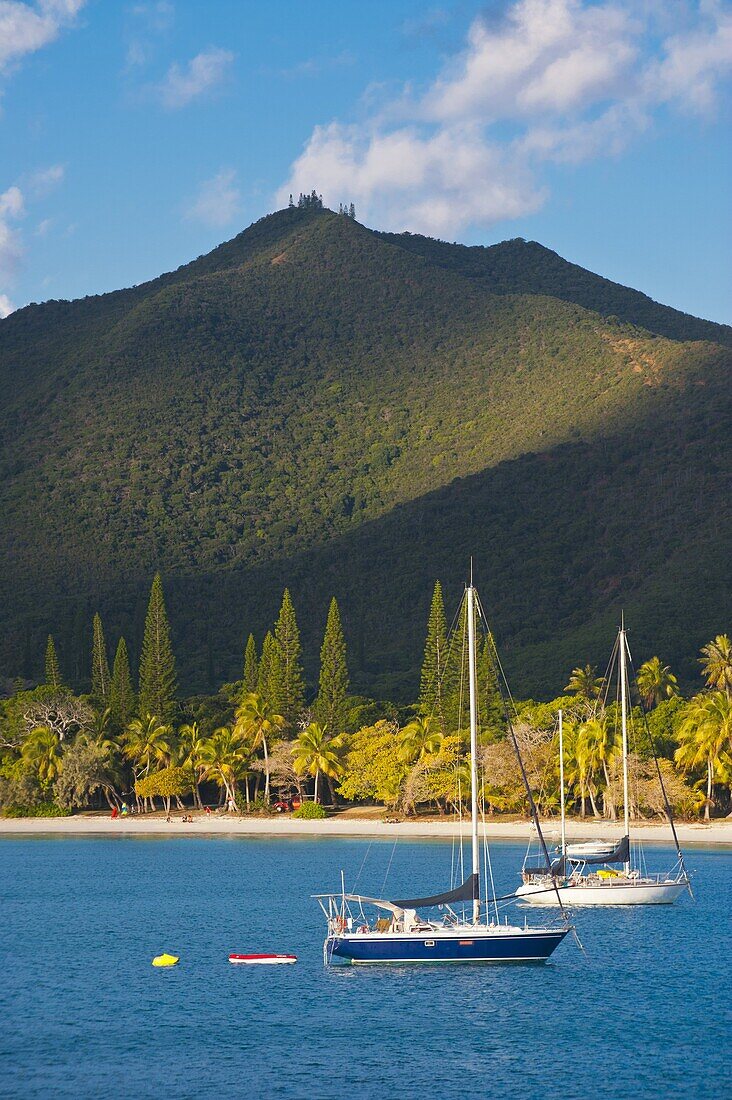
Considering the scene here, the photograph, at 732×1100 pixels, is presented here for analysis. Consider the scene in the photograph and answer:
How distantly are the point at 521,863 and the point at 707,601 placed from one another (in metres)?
64.7

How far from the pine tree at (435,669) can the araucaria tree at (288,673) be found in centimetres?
927

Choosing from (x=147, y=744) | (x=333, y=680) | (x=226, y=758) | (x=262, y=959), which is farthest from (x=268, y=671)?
(x=262, y=959)

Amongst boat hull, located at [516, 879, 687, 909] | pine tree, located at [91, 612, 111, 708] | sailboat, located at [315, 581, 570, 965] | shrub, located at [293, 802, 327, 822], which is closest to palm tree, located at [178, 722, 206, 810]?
shrub, located at [293, 802, 327, 822]

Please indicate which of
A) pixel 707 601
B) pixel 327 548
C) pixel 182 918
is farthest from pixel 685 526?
pixel 182 918

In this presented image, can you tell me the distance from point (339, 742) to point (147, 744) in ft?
42.0

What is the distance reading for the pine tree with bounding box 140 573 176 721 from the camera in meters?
97.5

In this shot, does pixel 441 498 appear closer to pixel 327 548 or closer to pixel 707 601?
pixel 327 548

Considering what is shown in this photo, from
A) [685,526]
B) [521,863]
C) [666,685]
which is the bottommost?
[521,863]

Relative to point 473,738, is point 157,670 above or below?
above

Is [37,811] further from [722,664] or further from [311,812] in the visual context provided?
[722,664]

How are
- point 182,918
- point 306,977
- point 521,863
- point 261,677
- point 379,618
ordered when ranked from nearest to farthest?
point 306,977
point 182,918
point 521,863
point 261,677
point 379,618

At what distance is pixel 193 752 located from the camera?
87.4 m

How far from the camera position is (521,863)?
64438 mm

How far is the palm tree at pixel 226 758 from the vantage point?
86.9m
